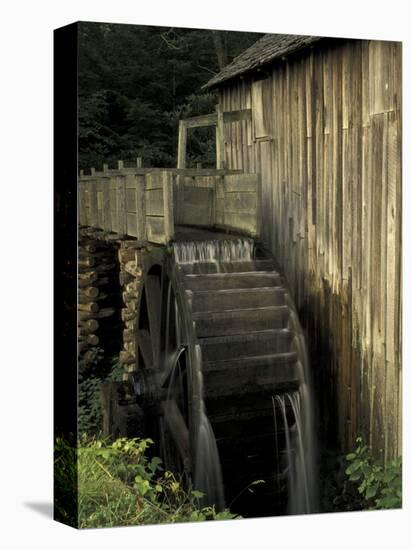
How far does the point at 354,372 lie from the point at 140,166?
2.22 m

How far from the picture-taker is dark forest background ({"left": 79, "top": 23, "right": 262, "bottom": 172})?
21.0 feet

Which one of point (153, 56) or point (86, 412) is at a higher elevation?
point (153, 56)

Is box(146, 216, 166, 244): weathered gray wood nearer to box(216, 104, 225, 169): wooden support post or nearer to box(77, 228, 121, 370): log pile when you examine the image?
box(77, 228, 121, 370): log pile

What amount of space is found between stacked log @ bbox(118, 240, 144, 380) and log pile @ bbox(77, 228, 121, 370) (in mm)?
195

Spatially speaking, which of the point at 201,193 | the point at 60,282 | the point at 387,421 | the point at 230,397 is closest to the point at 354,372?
the point at 387,421

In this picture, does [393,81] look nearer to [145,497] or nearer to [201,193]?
[201,193]

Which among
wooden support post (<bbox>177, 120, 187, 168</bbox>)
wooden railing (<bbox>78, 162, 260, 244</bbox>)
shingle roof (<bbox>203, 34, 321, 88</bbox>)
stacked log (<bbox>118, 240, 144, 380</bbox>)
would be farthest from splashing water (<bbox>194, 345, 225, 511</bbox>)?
shingle roof (<bbox>203, 34, 321, 88</bbox>)

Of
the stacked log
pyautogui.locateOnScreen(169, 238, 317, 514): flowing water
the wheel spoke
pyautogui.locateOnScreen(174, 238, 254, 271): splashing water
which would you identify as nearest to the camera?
pyautogui.locateOnScreen(169, 238, 317, 514): flowing water

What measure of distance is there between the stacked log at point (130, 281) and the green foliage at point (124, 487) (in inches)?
43.8

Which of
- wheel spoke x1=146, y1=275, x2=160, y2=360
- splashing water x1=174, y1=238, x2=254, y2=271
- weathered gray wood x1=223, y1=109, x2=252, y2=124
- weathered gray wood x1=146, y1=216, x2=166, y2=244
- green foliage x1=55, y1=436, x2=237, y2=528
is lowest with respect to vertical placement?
green foliage x1=55, y1=436, x2=237, y2=528

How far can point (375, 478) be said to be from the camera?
7.32 metres

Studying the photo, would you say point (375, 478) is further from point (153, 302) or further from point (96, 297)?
point (96, 297)

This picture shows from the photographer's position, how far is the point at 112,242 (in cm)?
708

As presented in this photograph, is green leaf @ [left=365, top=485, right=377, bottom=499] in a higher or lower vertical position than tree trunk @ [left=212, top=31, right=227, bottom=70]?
lower
